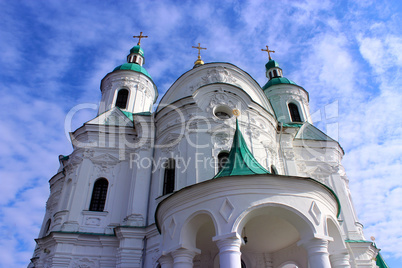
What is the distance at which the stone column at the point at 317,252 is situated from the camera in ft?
23.4

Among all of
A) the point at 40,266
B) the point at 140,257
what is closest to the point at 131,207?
the point at 140,257

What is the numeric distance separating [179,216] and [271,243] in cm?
423

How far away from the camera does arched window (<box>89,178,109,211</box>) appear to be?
14316mm

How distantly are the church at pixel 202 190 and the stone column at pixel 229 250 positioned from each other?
2 centimetres

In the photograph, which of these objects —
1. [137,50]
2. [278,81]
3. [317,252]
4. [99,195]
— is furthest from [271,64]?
[317,252]

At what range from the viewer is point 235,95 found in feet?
48.9

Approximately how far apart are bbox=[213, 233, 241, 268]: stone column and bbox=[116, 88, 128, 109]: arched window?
14.7 m

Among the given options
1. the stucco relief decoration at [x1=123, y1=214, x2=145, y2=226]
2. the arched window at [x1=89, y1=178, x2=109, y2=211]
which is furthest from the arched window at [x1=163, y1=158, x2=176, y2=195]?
the arched window at [x1=89, y1=178, x2=109, y2=211]

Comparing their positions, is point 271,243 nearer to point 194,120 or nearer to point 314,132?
point 194,120

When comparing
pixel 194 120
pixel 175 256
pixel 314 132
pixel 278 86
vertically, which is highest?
pixel 278 86

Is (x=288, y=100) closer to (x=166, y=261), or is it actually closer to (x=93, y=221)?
(x=93, y=221)

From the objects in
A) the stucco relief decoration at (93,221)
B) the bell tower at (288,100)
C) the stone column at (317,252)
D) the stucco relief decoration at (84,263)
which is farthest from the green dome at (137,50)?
the stone column at (317,252)

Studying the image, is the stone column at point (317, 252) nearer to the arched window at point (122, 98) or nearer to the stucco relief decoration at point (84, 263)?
the stucco relief decoration at point (84, 263)

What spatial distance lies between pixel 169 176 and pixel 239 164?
594cm
